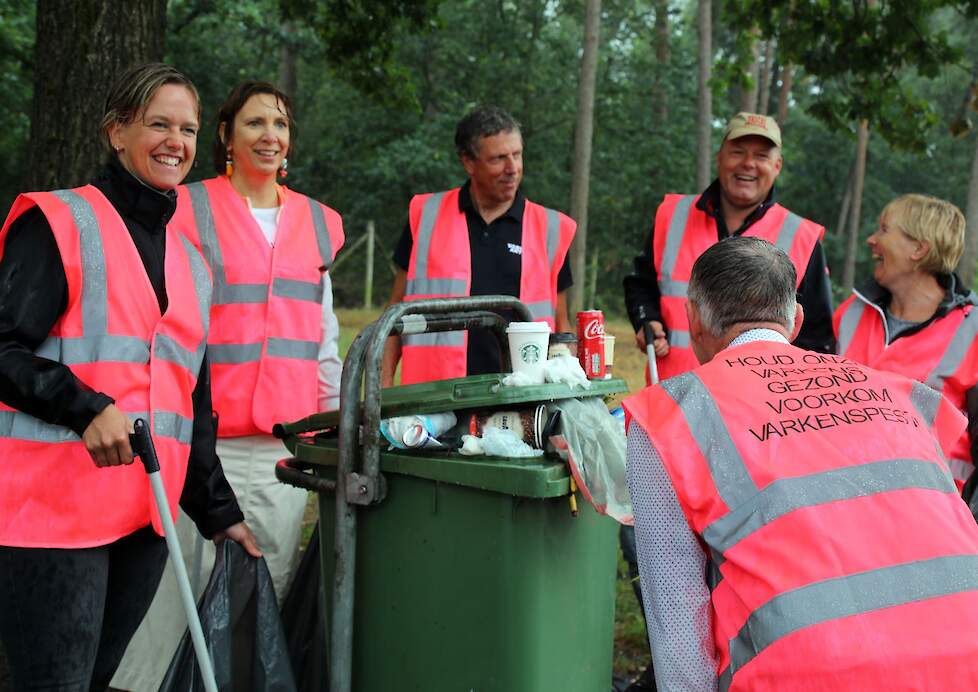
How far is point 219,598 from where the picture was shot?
2.42 meters

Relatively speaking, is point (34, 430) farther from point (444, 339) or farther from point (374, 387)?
point (444, 339)

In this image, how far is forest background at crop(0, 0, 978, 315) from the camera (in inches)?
258

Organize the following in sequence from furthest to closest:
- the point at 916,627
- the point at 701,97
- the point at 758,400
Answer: the point at 701,97, the point at 758,400, the point at 916,627

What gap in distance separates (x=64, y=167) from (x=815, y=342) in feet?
9.42

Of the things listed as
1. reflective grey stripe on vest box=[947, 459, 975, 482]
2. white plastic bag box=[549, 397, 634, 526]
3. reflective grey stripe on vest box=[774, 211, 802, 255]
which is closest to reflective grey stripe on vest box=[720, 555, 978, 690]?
white plastic bag box=[549, 397, 634, 526]

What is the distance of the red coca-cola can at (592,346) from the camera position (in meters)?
2.59

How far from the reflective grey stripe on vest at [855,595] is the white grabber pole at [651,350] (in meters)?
1.91

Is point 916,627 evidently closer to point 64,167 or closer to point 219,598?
point 219,598

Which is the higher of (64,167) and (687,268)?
(64,167)

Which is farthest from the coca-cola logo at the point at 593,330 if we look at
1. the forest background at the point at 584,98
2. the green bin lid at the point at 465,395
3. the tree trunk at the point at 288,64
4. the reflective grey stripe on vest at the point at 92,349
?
the tree trunk at the point at 288,64

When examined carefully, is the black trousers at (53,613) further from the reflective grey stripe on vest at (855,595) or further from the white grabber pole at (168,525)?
the reflective grey stripe on vest at (855,595)

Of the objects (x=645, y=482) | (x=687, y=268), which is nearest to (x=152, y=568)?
(x=645, y=482)

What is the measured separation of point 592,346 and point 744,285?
2.69 feet

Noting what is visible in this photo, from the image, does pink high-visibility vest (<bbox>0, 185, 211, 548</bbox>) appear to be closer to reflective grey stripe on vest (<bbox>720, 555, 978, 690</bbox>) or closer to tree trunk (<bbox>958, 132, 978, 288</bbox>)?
reflective grey stripe on vest (<bbox>720, 555, 978, 690</bbox>)
